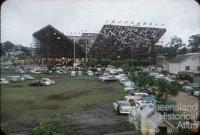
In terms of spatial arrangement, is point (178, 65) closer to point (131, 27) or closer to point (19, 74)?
point (131, 27)

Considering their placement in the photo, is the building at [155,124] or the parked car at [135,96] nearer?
the building at [155,124]

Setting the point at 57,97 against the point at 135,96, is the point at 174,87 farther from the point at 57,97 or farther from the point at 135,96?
the point at 57,97

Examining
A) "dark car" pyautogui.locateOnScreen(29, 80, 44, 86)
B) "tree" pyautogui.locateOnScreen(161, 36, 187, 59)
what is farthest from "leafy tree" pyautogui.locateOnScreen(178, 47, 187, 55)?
"dark car" pyautogui.locateOnScreen(29, 80, 44, 86)

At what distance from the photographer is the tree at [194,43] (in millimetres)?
3947

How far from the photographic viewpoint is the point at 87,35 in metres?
4.56

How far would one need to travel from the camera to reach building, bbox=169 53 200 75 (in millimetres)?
4293

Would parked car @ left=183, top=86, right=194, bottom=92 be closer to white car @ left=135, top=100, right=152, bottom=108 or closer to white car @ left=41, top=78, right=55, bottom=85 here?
white car @ left=135, top=100, right=152, bottom=108

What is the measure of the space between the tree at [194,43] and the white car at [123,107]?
1092 millimetres

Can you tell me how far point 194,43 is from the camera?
4227 mm

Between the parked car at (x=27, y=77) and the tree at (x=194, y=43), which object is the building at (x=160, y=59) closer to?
the tree at (x=194, y=43)

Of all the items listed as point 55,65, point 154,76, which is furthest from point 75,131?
point 154,76

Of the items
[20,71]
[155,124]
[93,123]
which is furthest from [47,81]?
[155,124]

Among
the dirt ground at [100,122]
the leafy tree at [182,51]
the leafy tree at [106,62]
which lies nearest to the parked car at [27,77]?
the dirt ground at [100,122]

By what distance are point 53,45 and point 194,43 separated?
5.60 ft
